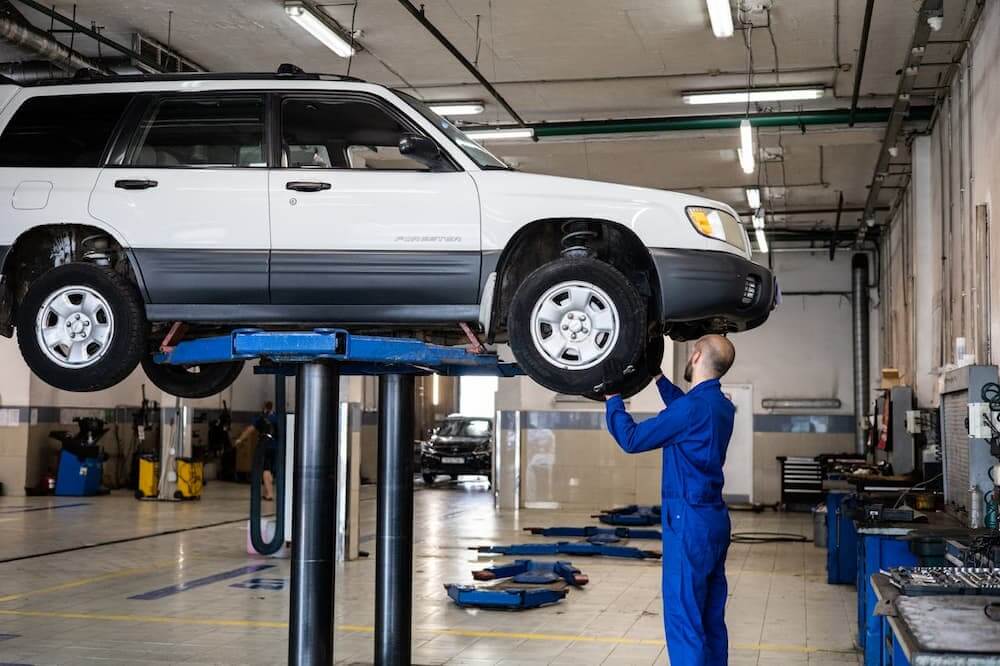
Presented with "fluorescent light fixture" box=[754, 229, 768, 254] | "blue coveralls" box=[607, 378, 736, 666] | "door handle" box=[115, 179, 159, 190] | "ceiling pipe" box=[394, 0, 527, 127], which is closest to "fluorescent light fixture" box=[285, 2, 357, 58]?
"ceiling pipe" box=[394, 0, 527, 127]

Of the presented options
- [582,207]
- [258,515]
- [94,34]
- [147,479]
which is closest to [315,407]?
[582,207]

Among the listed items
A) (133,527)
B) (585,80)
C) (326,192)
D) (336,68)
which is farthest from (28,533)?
(326,192)

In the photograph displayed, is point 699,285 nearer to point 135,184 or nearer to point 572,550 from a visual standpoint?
point 135,184

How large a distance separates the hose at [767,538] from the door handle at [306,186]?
403 inches

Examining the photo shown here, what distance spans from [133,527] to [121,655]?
7.37 metres

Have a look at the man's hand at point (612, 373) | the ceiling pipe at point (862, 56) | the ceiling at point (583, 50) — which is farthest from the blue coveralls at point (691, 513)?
the ceiling at point (583, 50)

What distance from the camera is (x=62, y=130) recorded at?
4746 millimetres

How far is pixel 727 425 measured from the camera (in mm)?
4645

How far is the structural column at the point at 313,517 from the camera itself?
14.9 feet

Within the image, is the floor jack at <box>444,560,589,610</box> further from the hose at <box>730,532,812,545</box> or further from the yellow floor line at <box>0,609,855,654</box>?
the hose at <box>730,532,812,545</box>

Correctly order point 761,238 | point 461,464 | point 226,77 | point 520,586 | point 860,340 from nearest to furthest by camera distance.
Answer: point 226,77
point 520,586
point 761,238
point 860,340
point 461,464

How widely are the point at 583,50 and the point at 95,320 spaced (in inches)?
321

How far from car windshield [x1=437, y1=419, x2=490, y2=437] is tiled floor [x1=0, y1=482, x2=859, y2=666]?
9.00 m

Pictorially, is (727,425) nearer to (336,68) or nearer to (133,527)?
(336,68)
